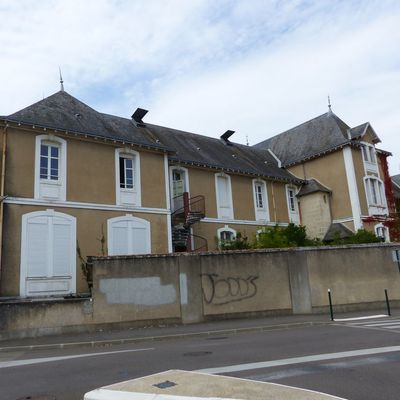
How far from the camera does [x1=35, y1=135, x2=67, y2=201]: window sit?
58.9ft

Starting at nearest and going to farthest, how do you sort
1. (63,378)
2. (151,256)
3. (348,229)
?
(63,378) → (151,256) → (348,229)

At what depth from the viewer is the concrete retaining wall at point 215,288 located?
13.4m

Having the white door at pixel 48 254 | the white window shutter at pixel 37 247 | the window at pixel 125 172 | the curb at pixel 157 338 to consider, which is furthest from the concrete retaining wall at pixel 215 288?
the window at pixel 125 172

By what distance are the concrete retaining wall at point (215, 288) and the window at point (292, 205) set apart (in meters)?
10.9

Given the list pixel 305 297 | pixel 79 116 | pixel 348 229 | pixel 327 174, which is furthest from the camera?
pixel 327 174

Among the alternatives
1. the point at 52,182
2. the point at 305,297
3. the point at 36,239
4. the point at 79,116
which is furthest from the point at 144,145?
the point at 305,297

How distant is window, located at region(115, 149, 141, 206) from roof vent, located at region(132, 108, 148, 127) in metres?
5.49

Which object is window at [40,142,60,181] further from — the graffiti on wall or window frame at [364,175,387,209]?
window frame at [364,175,387,209]

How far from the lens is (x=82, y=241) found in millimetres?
18391

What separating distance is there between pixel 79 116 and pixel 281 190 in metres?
14.7

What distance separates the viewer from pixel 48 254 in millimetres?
17359

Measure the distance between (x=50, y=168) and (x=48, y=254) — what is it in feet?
12.2

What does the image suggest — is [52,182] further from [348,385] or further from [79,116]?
[348,385]

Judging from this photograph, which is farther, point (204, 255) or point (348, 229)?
point (348, 229)
